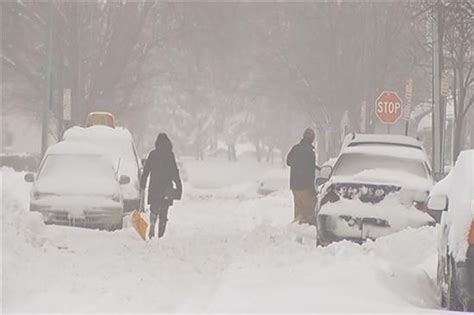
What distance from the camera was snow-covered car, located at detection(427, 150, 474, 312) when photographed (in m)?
7.51

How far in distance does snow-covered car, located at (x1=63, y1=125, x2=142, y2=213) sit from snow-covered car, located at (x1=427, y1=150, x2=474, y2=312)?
31.1ft

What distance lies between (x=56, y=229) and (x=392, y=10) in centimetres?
2430

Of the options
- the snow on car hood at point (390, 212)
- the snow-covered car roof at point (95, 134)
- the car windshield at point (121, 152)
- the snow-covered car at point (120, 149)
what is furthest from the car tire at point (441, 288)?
the snow-covered car roof at point (95, 134)

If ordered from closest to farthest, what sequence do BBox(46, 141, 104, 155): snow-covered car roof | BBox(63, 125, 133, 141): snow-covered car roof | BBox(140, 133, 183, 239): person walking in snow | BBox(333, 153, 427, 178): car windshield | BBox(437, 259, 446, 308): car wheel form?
BBox(437, 259, 446, 308): car wheel < BBox(333, 153, 427, 178): car windshield < BBox(140, 133, 183, 239): person walking in snow < BBox(46, 141, 104, 155): snow-covered car roof < BBox(63, 125, 133, 141): snow-covered car roof

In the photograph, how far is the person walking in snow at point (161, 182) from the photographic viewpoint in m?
14.3

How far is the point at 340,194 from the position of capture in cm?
1201

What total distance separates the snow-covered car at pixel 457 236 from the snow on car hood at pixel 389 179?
252cm

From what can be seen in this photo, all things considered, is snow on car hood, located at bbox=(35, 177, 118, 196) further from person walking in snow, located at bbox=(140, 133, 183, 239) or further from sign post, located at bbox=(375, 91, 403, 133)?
sign post, located at bbox=(375, 91, 403, 133)

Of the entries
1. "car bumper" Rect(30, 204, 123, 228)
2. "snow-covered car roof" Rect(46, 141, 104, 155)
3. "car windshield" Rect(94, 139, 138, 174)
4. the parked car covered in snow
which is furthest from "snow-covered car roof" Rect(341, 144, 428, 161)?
the parked car covered in snow

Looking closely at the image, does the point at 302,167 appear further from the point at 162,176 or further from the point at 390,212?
the point at 390,212

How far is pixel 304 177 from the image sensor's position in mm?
15719

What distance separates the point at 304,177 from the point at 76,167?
400 cm

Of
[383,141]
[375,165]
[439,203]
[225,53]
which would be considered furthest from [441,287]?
[225,53]

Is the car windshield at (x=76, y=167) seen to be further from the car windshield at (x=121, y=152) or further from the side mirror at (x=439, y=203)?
the side mirror at (x=439, y=203)
